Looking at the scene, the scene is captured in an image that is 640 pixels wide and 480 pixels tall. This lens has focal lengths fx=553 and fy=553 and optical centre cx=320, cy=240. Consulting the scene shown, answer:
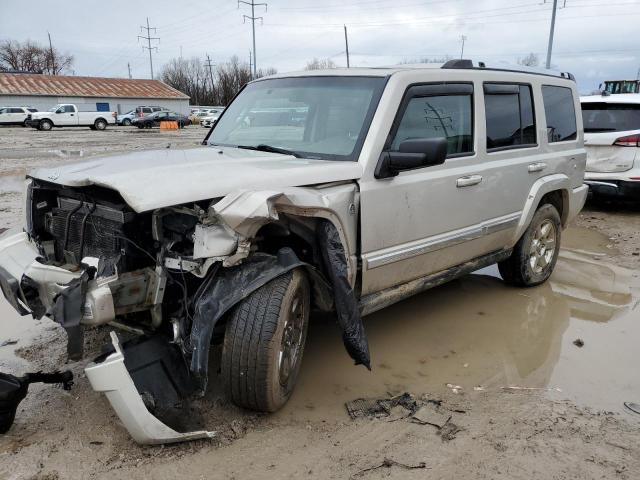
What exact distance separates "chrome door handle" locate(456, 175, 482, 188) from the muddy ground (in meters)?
1.21

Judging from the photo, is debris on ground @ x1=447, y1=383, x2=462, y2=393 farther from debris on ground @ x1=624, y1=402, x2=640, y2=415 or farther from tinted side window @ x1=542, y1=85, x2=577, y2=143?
tinted side window @ x1=542, y1=85, x2=577, y2=143

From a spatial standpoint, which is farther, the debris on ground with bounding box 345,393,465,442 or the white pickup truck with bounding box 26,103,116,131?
the white pickup truck with bounding box 26,103,116,131

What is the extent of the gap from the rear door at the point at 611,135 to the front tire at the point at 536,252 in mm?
3677

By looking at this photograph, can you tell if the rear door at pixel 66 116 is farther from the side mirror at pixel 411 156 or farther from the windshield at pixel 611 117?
the side mirror at pixel 411 156

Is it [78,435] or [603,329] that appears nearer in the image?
[78,435]

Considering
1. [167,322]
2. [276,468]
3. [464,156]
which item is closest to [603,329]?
[464,156]

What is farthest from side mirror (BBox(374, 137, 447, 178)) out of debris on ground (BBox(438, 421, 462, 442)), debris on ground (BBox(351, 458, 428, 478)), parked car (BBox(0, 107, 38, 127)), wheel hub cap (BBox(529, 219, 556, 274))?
parked car (BBox(0, 107, 38, 127))

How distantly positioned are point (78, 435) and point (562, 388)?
2.94 meters

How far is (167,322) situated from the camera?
312 centimetres

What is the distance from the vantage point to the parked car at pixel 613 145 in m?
8.30

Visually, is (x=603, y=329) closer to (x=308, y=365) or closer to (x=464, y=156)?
(x=464, y=156)

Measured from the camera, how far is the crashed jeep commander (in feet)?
8.91

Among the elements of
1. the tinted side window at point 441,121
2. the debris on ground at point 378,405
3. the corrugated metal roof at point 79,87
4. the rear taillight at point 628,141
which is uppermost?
the corrugated metal roof at point 79,87

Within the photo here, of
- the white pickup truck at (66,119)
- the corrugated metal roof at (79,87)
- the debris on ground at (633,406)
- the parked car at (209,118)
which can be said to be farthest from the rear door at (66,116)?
the debris on ground at (633,406)
